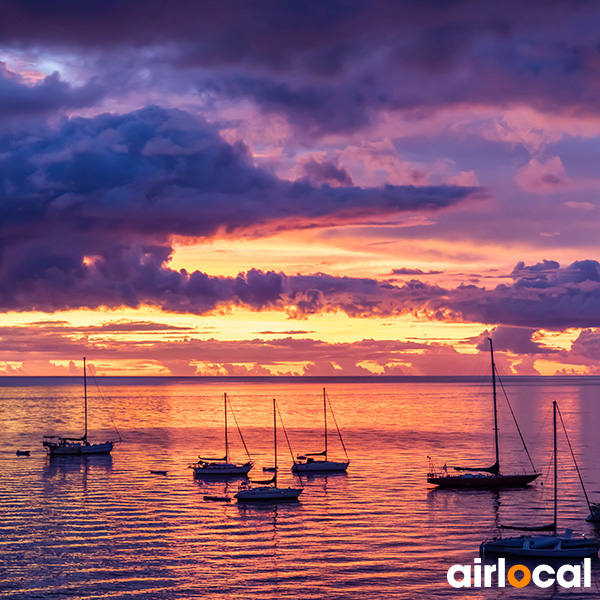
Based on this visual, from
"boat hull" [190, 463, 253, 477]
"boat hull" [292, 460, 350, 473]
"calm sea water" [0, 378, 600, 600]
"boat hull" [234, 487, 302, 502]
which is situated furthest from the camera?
"boat hull" [292, 460, 350, 473]

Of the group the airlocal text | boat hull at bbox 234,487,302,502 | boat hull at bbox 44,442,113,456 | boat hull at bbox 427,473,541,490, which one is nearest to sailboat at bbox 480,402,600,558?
the airlocal text

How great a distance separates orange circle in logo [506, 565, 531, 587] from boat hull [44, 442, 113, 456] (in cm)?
10423

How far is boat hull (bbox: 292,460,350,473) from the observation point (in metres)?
126

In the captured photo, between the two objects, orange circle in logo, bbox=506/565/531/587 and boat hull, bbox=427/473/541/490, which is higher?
boat hull, bbox=427/473/541/490

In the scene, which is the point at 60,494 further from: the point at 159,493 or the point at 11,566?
the point at 11,566

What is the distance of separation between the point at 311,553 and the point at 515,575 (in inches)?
730

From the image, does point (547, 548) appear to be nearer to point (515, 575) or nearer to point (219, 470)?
point (515, 575)

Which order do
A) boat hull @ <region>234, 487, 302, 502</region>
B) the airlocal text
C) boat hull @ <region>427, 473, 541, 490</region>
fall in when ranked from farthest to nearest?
1. boat hull @ <region>427, 473, 541, 490</region>
2. boat hull @ <region>234, 487, 302, 502</region>
3. the airlocal text

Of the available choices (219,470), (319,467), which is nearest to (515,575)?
(319,467)

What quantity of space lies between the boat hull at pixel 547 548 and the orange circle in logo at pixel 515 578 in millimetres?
1737

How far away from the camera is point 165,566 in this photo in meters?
68.5

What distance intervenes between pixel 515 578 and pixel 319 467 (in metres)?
60.9

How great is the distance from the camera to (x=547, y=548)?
71.9 m

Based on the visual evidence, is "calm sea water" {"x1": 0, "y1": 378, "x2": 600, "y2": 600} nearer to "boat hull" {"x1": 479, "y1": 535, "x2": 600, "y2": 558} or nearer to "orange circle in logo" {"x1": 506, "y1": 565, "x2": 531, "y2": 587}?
"orange circle in logo" {"x1": 506, "y1": 565, "x2": 531, "y2": 587}
